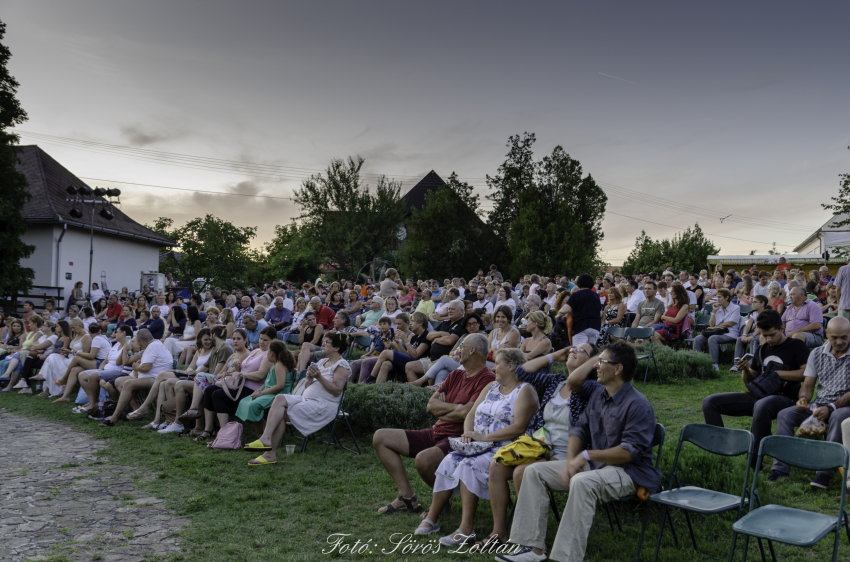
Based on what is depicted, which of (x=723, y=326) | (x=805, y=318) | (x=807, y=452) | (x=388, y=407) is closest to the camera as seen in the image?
(x=807, y=452)

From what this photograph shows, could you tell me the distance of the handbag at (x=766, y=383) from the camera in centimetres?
520

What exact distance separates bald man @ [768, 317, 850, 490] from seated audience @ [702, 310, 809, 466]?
0.14 m

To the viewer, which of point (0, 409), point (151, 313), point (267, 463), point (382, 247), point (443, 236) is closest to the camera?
point (267, 463)

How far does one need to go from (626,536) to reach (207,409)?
17.3 ft

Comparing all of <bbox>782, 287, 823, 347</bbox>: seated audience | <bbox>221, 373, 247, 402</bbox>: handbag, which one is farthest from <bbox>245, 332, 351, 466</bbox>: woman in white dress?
<bbox>782, 287, 823, 347</bbox>: seated audience

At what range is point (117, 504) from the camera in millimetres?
5012

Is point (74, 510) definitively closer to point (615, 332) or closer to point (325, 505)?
point (325, 505)

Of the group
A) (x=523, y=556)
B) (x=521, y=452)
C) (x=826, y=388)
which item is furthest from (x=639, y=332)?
(x=523, y=556)

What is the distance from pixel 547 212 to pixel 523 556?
2974 centimetres

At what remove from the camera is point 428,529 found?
4230mm

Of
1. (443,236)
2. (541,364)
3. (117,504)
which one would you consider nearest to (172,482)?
(117,504)

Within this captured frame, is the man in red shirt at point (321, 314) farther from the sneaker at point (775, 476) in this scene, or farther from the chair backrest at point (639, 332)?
the sneaker at point (775, 476)

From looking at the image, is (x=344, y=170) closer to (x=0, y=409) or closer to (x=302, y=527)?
(x=0, y=409)

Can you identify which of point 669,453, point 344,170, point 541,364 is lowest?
point 669,453
